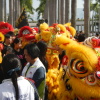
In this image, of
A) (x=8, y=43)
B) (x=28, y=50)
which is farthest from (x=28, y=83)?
(x=8, y=43)

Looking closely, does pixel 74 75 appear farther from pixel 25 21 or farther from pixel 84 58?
pixel 25 21

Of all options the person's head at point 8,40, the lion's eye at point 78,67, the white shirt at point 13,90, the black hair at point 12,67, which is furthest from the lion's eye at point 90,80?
the person's head at point 8,40

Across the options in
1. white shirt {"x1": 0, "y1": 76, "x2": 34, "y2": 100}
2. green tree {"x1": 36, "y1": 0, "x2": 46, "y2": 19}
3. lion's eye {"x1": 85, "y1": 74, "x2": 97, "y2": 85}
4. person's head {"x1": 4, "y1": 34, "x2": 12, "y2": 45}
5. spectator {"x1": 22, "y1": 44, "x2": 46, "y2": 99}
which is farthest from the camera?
green tree {"x1": 36, "y1": 0, "x2": 46, "y2": 19}

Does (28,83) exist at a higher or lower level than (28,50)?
lower

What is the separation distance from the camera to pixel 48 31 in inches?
274

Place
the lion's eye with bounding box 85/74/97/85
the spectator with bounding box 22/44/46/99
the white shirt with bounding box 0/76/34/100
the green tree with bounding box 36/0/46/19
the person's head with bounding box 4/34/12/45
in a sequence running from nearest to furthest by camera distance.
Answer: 1. the white shirt with bounding box 0/76/34/100
2. the lion's eye with bounding box 85/74/97/85
3. the spectator with bounding box 22/44/46/99
4. the person's head with bounding box 4/34/12/45
5. the green tree with bounding box 36/0/46/19

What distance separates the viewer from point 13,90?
9.14 feet

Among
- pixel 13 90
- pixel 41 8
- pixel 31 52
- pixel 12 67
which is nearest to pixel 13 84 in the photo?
Answer: pixel 13 90

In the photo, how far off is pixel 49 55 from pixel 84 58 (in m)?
3.16

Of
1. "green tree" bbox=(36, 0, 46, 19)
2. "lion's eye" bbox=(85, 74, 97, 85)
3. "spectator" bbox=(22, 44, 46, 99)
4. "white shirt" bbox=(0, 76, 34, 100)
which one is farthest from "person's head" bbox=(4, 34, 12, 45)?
"green tree" bbox=(36, 0, 46, 19)

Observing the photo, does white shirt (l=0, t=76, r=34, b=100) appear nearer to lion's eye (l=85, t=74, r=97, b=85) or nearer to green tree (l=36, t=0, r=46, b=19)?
lion's eye (l=85, t=74, r=97, b=85)

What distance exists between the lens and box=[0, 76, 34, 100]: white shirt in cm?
276

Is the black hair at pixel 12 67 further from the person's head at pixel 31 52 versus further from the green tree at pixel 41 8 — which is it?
the green tree at pixel 41 8

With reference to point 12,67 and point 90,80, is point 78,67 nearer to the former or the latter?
point 90,80
